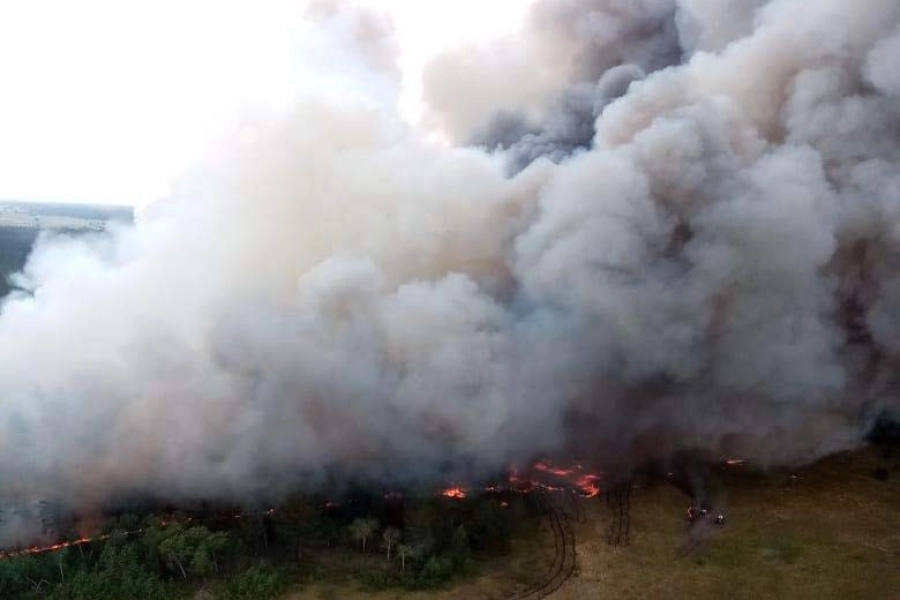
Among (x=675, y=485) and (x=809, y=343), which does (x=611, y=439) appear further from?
(x=809, y=343)

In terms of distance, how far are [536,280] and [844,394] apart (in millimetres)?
10478

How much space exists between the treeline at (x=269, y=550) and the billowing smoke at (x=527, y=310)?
54.4 inches

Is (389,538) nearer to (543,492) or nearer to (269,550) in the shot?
(269,550)

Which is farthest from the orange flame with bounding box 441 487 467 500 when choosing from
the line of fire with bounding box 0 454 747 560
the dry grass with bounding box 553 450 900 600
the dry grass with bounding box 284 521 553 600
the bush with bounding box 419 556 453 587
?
the dry grass with bounding box 553 450 900 600

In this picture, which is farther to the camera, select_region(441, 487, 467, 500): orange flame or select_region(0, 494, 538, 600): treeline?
select_region(441, 487, 467, 500): orange flame

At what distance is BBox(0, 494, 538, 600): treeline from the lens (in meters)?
18.5

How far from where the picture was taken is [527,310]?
25672 millimetres

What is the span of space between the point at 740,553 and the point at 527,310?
30.6 feet

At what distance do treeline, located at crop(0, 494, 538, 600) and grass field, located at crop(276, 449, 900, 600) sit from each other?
0.59 metres

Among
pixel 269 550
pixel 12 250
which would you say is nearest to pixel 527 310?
pixel 269 550

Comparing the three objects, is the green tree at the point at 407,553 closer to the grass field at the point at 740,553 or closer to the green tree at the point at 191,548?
the grass field at the point at 740,553

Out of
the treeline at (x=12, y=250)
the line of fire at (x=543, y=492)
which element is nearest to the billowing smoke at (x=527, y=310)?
the line of fire at (x=543, y=492)

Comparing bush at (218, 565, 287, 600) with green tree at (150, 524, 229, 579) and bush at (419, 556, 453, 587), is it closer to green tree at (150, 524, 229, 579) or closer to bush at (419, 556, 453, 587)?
green tree at (150, 524, 229, 579)

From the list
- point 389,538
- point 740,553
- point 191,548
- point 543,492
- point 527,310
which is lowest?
point 740,553
